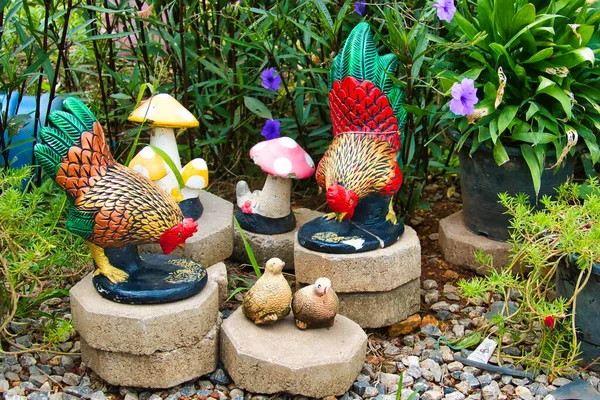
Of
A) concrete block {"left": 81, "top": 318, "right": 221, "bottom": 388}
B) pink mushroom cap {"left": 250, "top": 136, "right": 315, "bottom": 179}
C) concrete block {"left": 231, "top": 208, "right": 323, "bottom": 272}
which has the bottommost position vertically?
concrete block {"left": 81, "top": 318, "right": 221, "bottom": 388}

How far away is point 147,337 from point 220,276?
0.52 meters

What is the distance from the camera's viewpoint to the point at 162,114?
2889mm

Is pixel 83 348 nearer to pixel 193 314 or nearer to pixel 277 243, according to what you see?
pixel 193 314

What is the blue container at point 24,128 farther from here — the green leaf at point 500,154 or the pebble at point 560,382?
the pebble at point 560,382

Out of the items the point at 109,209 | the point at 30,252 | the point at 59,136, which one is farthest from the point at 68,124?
the point at 30,252

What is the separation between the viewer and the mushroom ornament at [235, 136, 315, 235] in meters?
3.03

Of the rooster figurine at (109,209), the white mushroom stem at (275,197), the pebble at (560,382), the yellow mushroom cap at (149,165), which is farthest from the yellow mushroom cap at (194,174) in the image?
the pebble at (560,382)

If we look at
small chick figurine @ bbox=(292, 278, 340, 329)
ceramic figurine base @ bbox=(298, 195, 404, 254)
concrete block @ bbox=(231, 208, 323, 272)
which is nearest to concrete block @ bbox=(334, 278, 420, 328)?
ceramic figurine base @ bbox=(298, 195, 404, 254)

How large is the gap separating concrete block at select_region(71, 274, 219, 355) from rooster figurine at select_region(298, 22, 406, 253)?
22.3 inches

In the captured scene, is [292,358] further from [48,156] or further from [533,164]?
[533,164]

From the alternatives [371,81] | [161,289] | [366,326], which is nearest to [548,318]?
[366,326]

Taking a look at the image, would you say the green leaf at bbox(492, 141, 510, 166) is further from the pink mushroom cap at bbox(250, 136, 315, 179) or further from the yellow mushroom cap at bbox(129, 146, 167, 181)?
the yellow mushroom cap at bbox(129, 146, 167, 181)

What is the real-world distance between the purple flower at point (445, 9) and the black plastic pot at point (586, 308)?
0.97 metres

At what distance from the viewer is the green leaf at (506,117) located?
295 centimetres
